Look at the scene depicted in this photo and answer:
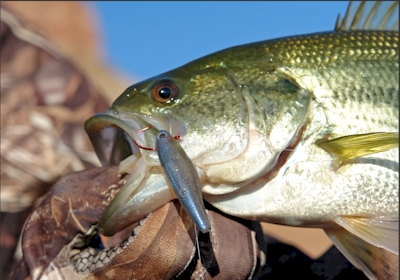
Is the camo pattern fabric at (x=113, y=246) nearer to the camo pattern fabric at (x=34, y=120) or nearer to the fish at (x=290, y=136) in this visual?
the fish at (x=290, y=136)

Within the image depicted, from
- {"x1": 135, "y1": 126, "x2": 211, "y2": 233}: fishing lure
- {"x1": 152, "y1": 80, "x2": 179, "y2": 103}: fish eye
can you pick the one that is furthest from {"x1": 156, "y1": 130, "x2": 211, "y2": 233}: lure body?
{"x1": 152, "y1": 80, "x2": 179, "y2": 103}: fish eye

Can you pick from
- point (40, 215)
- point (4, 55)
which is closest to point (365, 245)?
point (40, 215)

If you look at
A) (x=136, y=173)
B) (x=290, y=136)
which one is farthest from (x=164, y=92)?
(x=290, y=136)

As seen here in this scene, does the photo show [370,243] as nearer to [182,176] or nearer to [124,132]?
[182,176]

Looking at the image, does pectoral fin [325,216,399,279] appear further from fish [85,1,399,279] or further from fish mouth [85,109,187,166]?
fish mouth [85,109,187,166]

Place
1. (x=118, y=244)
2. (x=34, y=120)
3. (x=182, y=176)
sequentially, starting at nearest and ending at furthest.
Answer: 1. (x=182, y=176)
2. (x=118, y=244)
3. (x=34, y=120)

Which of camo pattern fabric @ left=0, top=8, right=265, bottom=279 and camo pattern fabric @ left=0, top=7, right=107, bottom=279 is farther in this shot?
camo pattern fabric @ left=0, top=7, right=107, bottom=279
